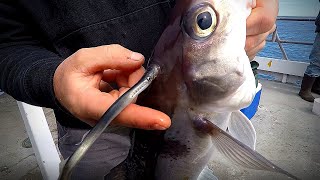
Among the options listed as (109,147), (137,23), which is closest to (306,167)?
(109,147)

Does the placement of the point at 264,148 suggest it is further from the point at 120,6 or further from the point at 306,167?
the point at 120,6

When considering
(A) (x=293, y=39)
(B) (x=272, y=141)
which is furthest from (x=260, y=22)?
(A) (x=293, y=39)

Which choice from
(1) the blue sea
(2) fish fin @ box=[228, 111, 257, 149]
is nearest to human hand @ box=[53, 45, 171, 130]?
(2) fish fin @ box=[228, 111, 257, 149]

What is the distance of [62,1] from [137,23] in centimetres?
35

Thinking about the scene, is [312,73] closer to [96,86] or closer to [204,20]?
[204,20]

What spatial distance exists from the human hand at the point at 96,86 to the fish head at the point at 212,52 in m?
0.16

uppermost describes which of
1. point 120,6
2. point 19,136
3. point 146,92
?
point 120,6

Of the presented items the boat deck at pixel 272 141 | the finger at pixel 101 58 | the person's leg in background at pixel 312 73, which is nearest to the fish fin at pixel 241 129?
the finger at pixel 101 58

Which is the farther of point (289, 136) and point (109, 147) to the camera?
point (289, 136)

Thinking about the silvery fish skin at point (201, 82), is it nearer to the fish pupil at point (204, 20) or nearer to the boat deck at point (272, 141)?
the fish pupil at point (204, 20)

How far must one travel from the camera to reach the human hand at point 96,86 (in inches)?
30.2

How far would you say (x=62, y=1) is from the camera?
1207 millimetres

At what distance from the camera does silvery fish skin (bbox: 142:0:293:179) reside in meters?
0.85

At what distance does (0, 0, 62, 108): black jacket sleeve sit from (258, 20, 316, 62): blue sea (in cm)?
657
